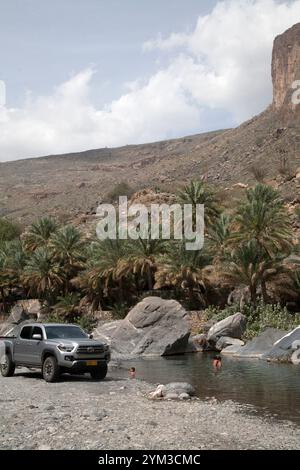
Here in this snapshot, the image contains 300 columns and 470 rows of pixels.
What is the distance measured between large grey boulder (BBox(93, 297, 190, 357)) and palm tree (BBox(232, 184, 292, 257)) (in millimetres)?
7459

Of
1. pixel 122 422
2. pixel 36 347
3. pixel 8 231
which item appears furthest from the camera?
pixel 8 231

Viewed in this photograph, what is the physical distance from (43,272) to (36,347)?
101 feet

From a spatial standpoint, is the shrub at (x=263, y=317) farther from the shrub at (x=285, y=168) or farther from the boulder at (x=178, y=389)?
the shrub at (x=285, y=168)

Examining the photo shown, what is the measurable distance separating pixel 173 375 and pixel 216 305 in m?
22.3

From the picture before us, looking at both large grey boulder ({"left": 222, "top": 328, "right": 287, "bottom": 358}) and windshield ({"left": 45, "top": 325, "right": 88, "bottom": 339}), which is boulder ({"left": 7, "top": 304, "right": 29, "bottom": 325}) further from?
windshield ({"left": 45, "top": 325, "right": 88, "bottom": 339})

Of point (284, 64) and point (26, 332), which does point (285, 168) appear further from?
point (26, 332)

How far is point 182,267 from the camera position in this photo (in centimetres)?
4225

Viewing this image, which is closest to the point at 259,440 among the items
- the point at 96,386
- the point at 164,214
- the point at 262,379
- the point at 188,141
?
the point at 96,386

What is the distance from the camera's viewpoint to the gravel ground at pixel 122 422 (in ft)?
33.7

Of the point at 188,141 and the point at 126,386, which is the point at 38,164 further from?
the point at 126,386

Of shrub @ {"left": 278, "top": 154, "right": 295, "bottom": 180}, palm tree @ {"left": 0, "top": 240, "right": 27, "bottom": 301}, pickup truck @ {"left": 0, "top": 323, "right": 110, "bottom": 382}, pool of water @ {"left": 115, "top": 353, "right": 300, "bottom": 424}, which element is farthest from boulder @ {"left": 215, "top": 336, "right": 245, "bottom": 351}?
shrub @ {"left": 278, "top": 154, "right": 295, "bottom": 180}

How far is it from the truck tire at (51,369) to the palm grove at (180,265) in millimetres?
20878

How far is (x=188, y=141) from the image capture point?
146750 mm

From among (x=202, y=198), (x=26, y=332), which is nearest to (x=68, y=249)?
(x=202, y=198)
